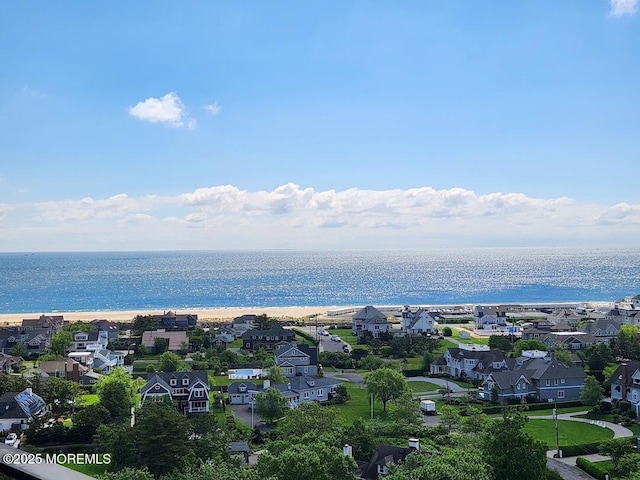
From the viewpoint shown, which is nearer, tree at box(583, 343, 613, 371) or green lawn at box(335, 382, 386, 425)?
green lawn at box(335, 382, 386, 425)

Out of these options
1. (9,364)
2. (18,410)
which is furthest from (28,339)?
(18,410)

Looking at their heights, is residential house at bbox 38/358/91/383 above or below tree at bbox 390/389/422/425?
Result: below

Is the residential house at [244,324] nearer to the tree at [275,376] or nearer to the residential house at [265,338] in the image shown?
the residential house at [265,338]

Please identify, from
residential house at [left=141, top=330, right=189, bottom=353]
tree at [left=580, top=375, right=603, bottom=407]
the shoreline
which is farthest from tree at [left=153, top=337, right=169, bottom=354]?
tree at [left=580, top=375, right=603, bottom=407]

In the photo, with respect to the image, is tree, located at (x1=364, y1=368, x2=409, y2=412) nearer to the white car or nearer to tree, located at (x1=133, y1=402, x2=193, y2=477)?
tree, located at (x1=133, y1=402, x2=193, y2=477)

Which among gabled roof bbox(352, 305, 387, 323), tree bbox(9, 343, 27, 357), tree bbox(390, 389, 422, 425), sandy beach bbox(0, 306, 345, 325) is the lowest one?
sandy beach bbox(0, 306, 345, 325)

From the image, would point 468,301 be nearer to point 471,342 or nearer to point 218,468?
point 471,342

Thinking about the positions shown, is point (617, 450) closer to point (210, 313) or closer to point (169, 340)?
point (169, 340)

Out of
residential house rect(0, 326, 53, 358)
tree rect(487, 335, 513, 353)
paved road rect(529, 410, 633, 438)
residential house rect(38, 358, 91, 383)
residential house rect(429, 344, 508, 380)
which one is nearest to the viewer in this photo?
paved road rect(529, 410, 633, 438)
